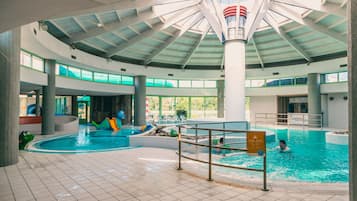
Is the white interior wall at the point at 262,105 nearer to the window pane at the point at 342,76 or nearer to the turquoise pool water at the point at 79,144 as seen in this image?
the window pane at the point at 342,76

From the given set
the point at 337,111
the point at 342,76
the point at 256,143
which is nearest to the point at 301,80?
the point at 342,76

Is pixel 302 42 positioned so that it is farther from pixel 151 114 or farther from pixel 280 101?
pixel 151 114

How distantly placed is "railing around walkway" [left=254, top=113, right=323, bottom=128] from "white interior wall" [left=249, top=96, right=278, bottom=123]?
1.40 ft

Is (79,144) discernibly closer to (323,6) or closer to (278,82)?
(323,6)

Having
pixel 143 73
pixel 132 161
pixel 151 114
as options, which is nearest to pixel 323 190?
pixel 132 161

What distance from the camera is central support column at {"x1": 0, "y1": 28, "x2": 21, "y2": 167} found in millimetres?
5766

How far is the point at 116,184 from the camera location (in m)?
4.32

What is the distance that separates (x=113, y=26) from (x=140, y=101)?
8.38m

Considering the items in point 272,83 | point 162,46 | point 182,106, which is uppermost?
point 162,46

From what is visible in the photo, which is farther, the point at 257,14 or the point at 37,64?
the point at 37,64

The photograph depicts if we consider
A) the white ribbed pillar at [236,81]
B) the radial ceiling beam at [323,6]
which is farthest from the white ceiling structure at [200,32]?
the white ribbed pillar at [236,81]

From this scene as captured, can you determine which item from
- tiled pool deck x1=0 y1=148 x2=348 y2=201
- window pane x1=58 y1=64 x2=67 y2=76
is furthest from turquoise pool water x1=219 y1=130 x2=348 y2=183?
window pane x1=58 y1=64 x2=67 y2=76

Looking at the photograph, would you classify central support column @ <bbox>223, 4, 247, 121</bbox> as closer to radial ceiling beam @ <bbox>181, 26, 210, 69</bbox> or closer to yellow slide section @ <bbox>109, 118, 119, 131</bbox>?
radial ceiling beam @ <bbox>181, 26, 210, 69</bbox>

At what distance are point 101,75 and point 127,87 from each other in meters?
2.40
